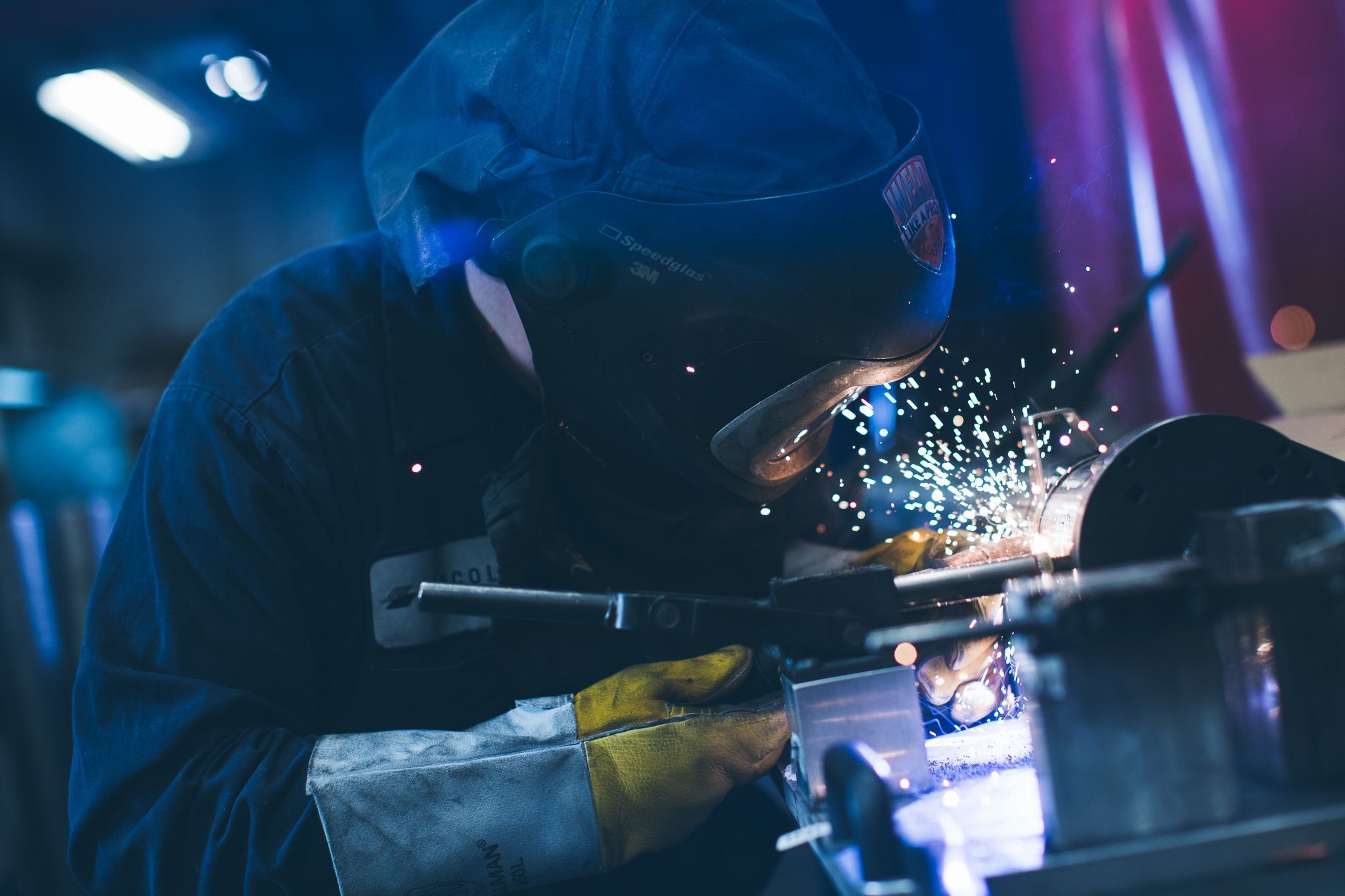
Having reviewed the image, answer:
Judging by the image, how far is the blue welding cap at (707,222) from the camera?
101 centimetres

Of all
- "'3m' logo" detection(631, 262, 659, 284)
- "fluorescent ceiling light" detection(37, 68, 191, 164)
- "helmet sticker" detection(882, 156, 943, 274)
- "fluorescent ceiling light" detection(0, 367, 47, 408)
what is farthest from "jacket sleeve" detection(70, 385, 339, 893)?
"fluorescent ceiling light" detection(37, 68, 191, 164)

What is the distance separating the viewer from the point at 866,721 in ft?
2.78

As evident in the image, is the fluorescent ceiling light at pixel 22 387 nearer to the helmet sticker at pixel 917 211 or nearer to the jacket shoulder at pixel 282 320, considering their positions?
the jacket shoulder at pixel 282 320

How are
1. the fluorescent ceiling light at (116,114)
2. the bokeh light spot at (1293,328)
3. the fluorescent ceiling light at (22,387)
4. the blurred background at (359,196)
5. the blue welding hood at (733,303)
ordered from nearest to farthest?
the blue welding hood at (733,303)
the blurred background at (359,196)
the bokeh light spot at (1293,328)
the fluorescent ceiling light at (22,387)
the fluorescent ceiling light at (116,114)

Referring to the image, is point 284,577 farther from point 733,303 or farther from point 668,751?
point 733,303

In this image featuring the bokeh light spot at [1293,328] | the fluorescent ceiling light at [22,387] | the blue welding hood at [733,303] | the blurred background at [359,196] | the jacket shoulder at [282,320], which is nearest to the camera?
the blue welding hood at [733,303]

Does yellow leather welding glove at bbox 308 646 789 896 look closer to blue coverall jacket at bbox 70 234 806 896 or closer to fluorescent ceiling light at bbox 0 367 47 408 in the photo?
blue coverall jacket at bbox 70 234 806 896

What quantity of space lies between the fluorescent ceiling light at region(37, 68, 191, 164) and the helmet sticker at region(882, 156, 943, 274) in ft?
14.1

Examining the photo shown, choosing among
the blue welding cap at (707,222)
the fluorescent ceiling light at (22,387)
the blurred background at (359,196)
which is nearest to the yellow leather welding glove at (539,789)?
the blue welding cap at (707,222)

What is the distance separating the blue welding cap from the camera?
1.01m

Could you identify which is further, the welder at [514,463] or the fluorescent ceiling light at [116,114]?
the fluorescent ceiling light at [116,114]

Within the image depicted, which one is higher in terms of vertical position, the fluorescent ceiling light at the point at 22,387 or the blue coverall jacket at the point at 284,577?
the fluorescent ceiling light at the point at 22,387

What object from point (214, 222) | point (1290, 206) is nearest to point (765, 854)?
point (1290, 206)

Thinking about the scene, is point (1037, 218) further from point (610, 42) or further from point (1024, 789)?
point (1024, 789)
